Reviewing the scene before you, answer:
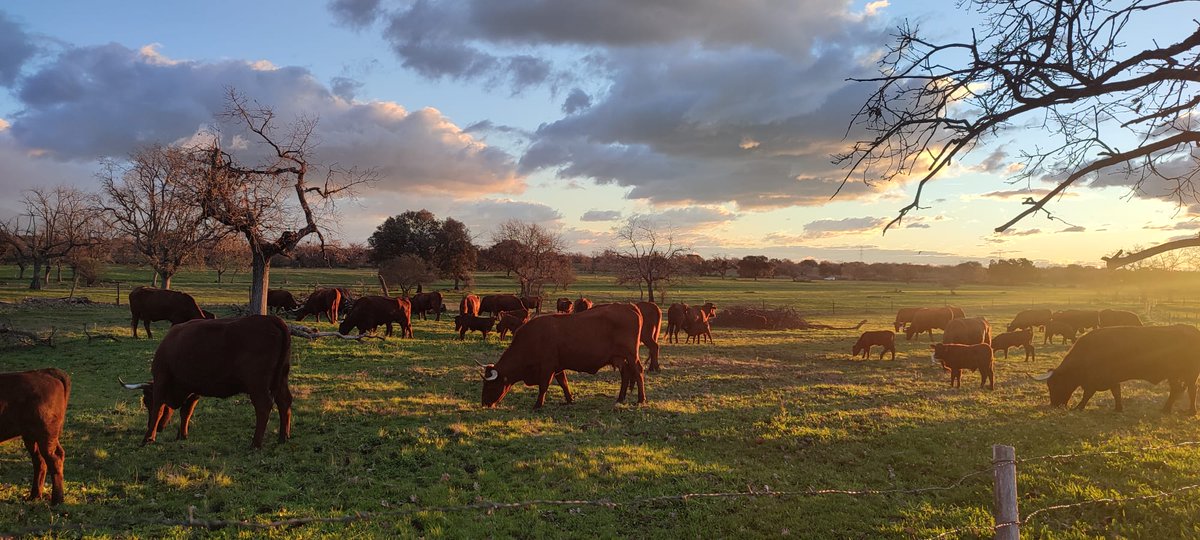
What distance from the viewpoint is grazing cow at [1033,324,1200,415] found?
11.9 m

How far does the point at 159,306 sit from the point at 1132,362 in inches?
1134

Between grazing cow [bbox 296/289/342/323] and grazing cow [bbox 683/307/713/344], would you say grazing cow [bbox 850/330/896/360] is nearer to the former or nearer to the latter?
grazing cow [bbox 683/307/713/344]

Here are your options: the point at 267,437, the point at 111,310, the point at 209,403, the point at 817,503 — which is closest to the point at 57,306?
the point at 111,310

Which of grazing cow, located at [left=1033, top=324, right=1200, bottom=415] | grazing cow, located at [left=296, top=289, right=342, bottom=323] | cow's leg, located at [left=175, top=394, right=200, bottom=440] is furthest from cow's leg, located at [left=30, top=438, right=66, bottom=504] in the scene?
grazing cow, located at [left=296, top=289, right=342, bottom=323]

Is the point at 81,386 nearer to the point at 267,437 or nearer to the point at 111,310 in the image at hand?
the point at 267,437

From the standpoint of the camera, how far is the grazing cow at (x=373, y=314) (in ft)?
72.0

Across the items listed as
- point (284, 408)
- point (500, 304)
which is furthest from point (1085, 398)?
point (500, 304)

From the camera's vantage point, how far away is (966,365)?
15.9 metres

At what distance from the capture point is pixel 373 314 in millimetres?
22156

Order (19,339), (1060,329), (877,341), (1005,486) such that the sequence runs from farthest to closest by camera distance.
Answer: (1060,329) → (877,341) → (19,339) → (1005,486)

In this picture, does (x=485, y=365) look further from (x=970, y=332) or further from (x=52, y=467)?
(x=970, y=332)

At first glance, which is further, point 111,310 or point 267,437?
point 111,310

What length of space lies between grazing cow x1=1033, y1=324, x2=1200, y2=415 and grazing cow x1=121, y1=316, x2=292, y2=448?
53.0 ft

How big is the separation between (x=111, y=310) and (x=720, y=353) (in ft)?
104
